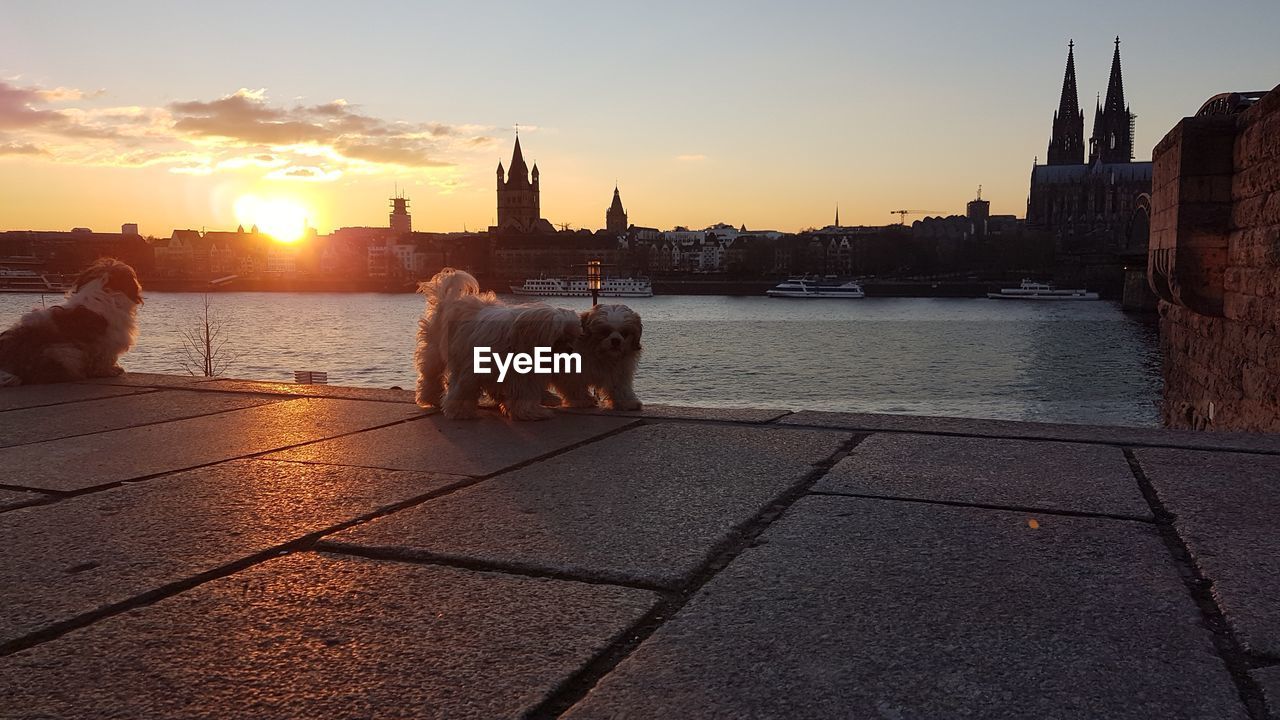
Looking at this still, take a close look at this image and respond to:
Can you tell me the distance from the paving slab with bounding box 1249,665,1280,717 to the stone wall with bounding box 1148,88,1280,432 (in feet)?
18.3

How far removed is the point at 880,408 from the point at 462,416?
23.9m

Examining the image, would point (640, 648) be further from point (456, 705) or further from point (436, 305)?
point (436, 305)

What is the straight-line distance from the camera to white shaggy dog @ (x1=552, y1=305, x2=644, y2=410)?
4.88 meters

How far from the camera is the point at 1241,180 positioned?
741 cm

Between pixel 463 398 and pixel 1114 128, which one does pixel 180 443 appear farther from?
pixel 1114 128

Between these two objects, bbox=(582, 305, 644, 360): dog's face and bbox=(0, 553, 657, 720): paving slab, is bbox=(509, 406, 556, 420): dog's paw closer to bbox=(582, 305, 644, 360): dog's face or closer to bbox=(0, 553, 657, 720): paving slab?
bbox=(582, 305, 644, 360): dog's face

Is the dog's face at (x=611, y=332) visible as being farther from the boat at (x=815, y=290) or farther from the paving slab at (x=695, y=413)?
the boat at (x=815, y=290)

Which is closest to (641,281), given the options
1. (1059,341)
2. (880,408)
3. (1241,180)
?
(1059,341)

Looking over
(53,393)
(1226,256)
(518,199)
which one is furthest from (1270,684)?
(518,199)

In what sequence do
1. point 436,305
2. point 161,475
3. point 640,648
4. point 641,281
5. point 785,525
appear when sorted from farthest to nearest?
point 641,281 → point 436,305 → point 161,475 → point 785,525 → point 640,648

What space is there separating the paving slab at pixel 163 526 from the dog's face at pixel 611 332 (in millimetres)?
1919

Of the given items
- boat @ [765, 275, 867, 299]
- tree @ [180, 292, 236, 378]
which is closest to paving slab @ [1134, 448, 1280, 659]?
tree @ [180, 292, 236, 378]

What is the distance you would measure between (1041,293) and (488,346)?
93847 millimetres

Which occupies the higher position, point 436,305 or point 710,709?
point 436,305
